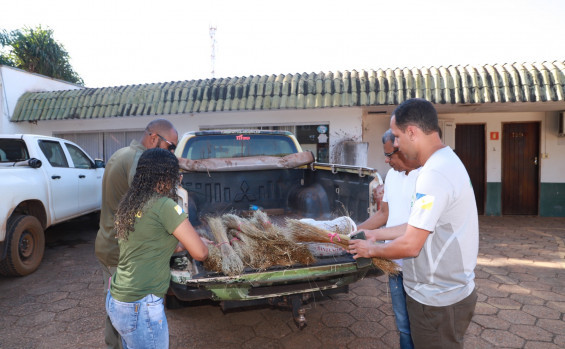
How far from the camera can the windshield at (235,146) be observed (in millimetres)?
4551

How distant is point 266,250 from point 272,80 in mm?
6698

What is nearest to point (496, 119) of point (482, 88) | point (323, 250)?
point (482, 88)

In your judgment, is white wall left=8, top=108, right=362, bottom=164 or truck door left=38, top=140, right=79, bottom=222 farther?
white wall left=8, top=108, right=362, bottom=164

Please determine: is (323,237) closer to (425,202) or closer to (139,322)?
(425,202)

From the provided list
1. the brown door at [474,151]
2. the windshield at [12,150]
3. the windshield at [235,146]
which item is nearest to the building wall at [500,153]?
the brown door at [474,151]

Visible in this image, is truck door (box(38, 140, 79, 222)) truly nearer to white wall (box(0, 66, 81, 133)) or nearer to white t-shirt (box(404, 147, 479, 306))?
white wall (box(0, 66, 81, 133))

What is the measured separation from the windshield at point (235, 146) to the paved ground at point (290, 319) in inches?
75.1

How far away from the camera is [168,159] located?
6.19 ft

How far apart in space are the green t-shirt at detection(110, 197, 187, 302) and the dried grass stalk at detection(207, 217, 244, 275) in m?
0.51

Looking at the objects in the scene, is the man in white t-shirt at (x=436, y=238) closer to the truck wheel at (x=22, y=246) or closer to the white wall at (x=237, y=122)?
the truck wheel at (x=22, y=246)

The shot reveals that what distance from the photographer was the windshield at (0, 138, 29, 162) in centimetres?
541

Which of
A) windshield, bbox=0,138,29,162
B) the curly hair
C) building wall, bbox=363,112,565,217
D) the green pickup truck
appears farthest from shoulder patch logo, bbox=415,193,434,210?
building wall, bbox=363,112,565,217

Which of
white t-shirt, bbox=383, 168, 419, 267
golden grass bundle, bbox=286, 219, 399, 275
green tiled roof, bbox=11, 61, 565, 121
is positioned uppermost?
green tiled roof, bbox=11, 61, 565, 121

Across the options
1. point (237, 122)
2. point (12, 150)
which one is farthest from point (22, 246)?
point (237, 122)
